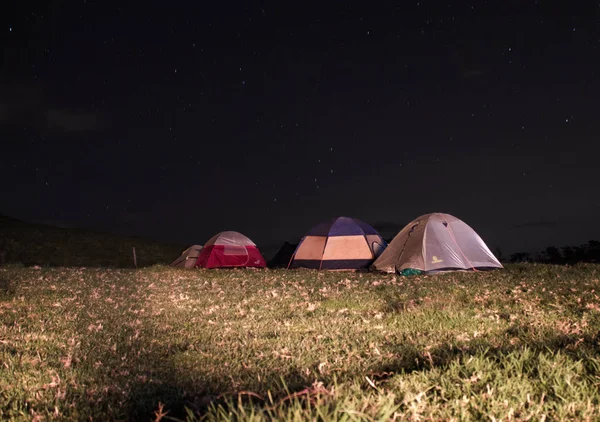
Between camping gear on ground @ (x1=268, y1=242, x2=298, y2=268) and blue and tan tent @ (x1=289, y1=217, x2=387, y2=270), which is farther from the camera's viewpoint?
camping gear on ground @ (x1=268, y1=242, x2=298, y2=268)

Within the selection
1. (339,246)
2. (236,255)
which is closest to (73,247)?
(236,255)

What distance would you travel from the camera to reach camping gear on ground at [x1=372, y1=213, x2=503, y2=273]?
58.9 ft

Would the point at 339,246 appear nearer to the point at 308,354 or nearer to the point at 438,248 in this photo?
the point at 438,248

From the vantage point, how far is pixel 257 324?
7.93m

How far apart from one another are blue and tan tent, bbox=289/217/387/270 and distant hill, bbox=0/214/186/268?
24505 millimetres

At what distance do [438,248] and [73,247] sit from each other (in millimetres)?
41015

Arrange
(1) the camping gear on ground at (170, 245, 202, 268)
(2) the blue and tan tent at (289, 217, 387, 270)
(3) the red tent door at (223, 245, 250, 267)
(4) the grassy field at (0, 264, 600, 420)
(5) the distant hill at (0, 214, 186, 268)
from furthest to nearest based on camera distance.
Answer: (5) the distant hill at (0, 214, 186, 268) < (1) the camping gear on ground at (170, 245, 202, 268) < (3) the red tent door at (223, 245, 250, 267) < (2) the blue and tan tent at (289, 217, 387, 270) < (4) the grassy field at (0, 264, 600, 420)

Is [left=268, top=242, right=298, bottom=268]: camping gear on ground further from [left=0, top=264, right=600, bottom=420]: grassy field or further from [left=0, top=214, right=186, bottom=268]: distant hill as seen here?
[left=0, top=264, right=600, bottom=420]: grassy field

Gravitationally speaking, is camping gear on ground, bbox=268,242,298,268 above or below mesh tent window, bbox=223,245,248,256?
below

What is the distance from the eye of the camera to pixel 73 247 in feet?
157

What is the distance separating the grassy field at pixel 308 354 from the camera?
11.4 ft

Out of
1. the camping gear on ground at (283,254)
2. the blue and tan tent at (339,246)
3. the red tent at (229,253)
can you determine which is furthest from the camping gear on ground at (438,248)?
the camping gear on ground at (283,254)

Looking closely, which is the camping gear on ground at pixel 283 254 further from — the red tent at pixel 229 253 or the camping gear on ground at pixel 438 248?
the camping gear on ground at pixel 438 248

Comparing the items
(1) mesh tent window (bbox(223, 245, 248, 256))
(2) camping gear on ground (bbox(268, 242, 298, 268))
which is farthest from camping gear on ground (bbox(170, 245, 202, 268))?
(2) camping gear on ground (bbox(268, 242, 298, 268))
